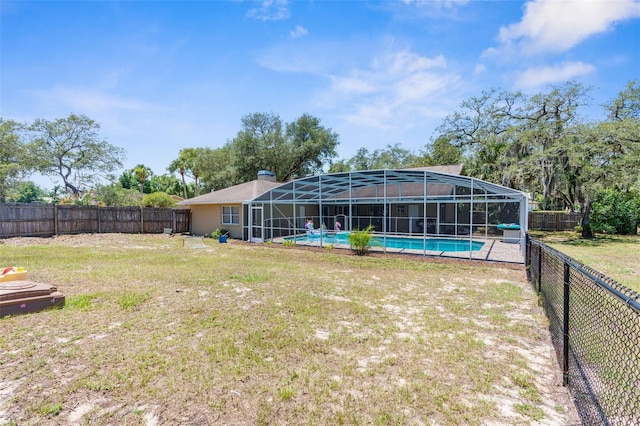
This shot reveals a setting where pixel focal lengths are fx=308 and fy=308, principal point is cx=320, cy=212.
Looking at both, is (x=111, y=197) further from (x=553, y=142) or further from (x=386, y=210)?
(x=553, y=142)

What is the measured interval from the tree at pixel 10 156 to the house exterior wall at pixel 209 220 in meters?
11.5

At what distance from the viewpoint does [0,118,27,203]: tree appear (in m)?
19.2

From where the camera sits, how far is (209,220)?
60.8 feet

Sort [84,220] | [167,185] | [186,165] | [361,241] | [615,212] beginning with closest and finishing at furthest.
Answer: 1. [361,241]
2. [84,220]
3. [615,212]
4. [186,165]
5. [167,185]

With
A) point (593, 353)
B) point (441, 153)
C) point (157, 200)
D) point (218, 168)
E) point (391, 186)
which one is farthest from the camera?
point (218, 168)

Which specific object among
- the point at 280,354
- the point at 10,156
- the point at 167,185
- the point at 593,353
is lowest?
the point at 280,354

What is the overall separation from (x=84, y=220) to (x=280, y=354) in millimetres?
17936

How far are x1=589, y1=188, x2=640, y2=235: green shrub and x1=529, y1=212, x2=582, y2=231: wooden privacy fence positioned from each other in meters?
1.96

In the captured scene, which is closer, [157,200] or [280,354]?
[280,354]

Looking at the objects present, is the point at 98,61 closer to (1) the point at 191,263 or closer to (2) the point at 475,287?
(1) the point at 191,263

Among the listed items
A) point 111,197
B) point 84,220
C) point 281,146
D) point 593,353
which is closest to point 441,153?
point 281,146

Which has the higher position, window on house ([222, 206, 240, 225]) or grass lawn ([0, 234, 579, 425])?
window on house ([222, 206, 240, 225])

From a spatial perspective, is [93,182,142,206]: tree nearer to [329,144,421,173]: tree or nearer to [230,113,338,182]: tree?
[230,113,338,182]: tree

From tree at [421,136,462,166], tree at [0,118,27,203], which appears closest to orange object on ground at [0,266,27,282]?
tree at [0,118,27,203]
